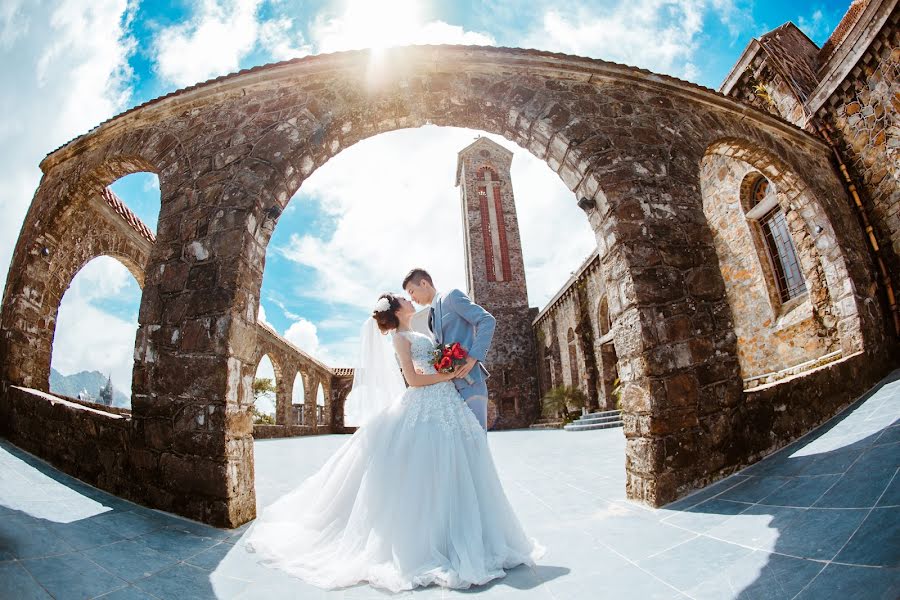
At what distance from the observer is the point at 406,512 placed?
201 cm

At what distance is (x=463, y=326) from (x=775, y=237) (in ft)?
23.2

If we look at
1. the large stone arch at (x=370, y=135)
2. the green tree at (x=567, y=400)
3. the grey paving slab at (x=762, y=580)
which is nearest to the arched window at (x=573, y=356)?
the green tree at (x=567, y=400)

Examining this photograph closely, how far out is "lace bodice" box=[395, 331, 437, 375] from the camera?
2586 millimetres

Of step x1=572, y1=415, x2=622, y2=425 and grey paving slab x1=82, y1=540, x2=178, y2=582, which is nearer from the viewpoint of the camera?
grey paving slab x1=82, y1=540, x2=178, y2=582

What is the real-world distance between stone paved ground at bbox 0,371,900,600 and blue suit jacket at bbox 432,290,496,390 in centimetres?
111

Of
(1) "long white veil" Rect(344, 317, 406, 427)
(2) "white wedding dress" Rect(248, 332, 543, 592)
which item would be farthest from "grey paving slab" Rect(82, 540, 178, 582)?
(1) "long white veil" Rect(344, 317, 406, 427)

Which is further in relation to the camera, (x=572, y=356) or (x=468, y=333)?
(x=572, y=356)

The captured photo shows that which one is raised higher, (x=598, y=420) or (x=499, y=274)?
(x=499, y=274)

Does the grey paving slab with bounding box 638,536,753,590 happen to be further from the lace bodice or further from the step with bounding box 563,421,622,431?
the step with bounding box 563,421,622,431

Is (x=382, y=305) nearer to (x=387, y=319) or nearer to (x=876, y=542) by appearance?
(x=387, y=319)

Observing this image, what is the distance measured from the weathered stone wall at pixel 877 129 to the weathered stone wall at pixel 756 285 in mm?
833

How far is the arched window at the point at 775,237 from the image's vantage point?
6.42 meters

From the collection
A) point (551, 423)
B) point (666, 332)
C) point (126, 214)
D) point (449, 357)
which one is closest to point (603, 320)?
point (551, 423)

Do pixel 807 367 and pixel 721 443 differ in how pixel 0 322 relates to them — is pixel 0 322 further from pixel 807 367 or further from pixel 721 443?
pixel 807 367
